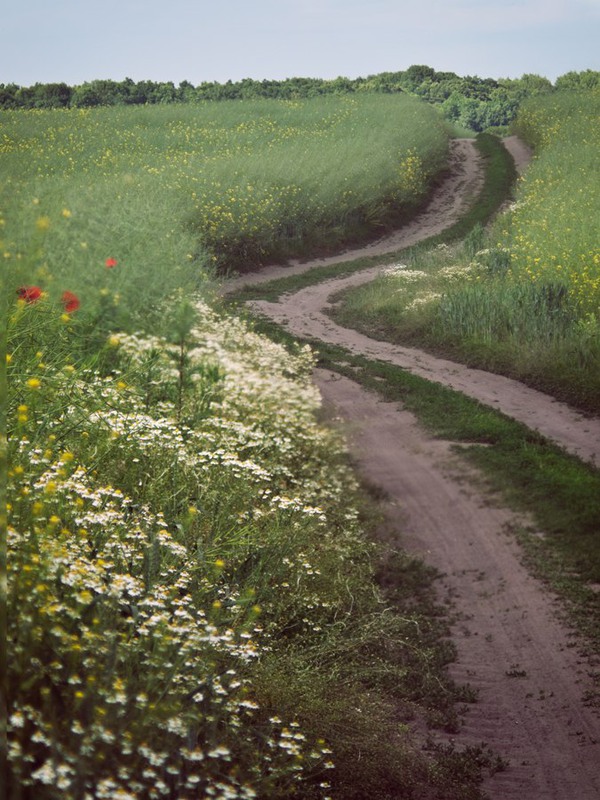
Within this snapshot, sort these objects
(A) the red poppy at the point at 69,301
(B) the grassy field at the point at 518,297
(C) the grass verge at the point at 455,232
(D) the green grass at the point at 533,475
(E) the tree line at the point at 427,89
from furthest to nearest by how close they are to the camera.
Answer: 1. (E) the tree line at the point at 427,89
2. (C) the grass verge at the point at 455,232
3. (B) the grassy field at the point at 518,297
4. (D) the green grass at the point at 533,475
5. (A) the red poppy at the point at 69,301

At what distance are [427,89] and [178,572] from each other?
46923 millimetres

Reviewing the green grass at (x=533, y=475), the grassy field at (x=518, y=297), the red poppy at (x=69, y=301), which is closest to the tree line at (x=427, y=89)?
the grassy field at (x=518, y=297)

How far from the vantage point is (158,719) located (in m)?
2.95

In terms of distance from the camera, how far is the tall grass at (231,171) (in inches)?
628

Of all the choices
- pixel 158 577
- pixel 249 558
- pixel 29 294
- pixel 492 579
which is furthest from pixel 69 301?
pixel 492 579

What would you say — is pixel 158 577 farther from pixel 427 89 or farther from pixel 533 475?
pixel 427 89

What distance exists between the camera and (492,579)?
680cm

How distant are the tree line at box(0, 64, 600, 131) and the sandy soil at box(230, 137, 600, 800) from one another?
81.6 feet

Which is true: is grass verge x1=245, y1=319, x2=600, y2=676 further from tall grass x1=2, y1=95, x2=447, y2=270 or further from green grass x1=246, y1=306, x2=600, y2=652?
tall grass x1=2, y1=95, x2=447, y2=270

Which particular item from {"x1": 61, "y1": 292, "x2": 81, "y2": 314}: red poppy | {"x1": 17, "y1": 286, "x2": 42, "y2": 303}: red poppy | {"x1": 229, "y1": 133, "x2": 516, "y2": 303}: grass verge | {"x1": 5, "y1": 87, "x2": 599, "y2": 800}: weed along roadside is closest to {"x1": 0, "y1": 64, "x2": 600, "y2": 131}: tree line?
{"x1": 229, "y1": 133, "x2": 516, "y2": 303}: grass verge

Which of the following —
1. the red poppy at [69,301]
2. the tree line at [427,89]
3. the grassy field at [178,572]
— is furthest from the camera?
the tree line at [427,89]

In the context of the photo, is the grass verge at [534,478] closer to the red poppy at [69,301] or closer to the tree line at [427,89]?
the red poppy at [69,301]

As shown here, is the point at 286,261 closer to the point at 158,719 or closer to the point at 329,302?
the point at 329,302

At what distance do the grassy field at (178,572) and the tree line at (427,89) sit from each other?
25548 mm
